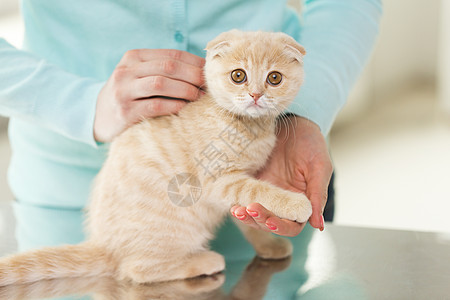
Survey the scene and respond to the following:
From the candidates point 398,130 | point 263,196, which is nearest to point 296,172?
point 263,196

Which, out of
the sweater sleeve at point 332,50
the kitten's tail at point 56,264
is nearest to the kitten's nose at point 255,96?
the sweater sleeve at point 332,50

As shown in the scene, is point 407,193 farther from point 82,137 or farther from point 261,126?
point 82,137

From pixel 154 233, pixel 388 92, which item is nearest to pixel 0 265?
pixel 154 233

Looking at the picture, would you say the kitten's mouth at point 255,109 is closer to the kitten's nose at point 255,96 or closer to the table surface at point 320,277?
the kitten's nose at point 255,96

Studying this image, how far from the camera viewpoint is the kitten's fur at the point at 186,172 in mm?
1109

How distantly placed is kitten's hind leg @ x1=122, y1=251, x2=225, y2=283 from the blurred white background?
0.76 metres

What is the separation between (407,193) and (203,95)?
2691 mm

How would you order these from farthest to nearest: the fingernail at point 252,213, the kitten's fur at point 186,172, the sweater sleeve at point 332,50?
the sweater sleeve at point 332,50 → the kitten's fur at point 186,172 → the fingernail at point 252,213

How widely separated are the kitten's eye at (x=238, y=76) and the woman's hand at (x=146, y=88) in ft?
0.39

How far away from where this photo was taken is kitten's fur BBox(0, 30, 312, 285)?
43.7 inches

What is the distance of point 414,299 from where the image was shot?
41.3 inches

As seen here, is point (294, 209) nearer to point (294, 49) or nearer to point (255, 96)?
point (255, 96)

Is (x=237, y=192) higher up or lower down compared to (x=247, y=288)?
higher up

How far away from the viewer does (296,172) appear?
1231mm
